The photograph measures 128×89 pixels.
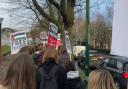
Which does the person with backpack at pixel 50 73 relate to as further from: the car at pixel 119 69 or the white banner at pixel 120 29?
the car at pixel 119 69

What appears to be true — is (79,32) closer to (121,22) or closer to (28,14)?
(28,14)

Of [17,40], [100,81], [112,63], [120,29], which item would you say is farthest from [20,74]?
[112,63]

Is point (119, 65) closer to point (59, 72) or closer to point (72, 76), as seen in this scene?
point (72, 76)

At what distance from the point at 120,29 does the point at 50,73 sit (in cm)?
291

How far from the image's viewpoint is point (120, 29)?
5254mm

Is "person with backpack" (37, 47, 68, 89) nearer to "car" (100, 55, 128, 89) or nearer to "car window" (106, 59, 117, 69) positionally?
"car" (100, 55, 128, 89)

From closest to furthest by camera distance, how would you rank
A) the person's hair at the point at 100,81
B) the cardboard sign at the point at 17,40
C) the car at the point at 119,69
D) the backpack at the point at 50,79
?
1. the person's hair at the point at 100,81
2. the backpack at the point at 50,79
3. the cardboard sign at the point at 17,40
4. the car at the point at 119,69

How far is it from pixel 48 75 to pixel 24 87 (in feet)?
11.2

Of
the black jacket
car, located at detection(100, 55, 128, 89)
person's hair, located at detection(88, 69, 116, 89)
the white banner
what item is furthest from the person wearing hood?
car, located at detection(100, 55, 128, 89)

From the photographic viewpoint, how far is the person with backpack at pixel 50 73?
309 inches

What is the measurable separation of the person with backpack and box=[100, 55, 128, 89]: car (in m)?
9.09

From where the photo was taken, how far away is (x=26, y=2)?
37812 mm

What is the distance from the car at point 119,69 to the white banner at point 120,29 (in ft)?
38.4

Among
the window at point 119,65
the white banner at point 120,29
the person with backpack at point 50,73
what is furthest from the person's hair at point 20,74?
the window at point 119,65
